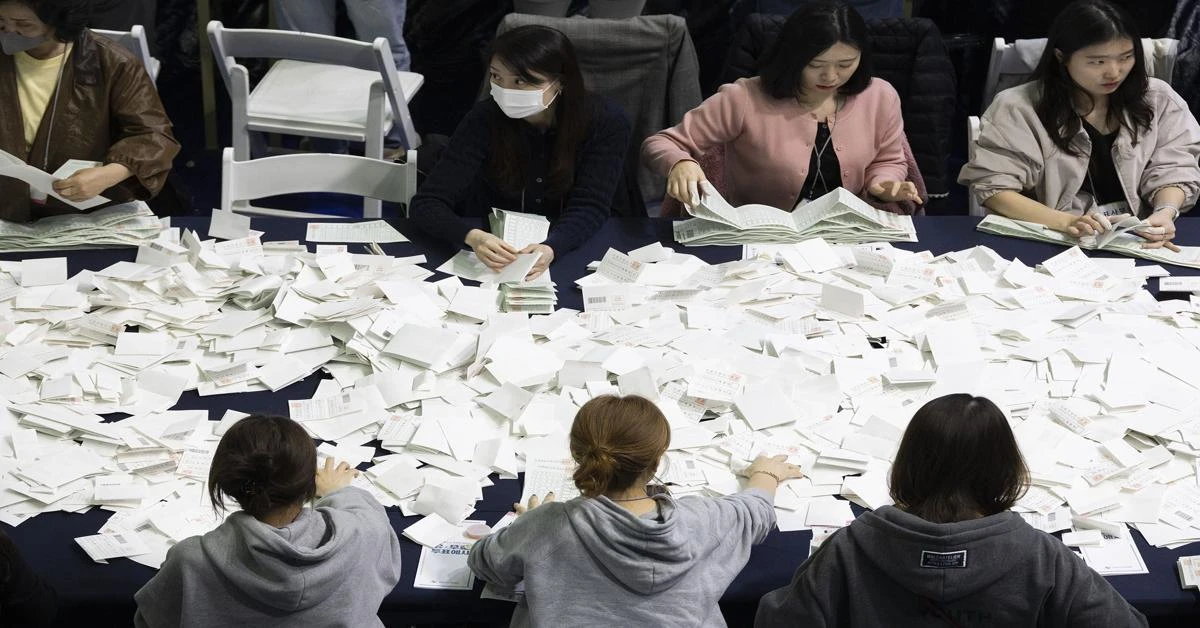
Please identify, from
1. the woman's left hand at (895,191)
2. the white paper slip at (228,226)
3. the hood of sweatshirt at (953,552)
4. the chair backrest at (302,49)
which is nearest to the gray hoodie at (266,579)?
the hood of sweatshirt at (953,552)

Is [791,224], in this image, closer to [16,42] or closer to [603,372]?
[603,372]

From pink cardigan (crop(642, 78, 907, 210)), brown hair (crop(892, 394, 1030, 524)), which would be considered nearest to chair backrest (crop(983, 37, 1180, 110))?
pink cardigan (crop(642, 78, 907, 210))

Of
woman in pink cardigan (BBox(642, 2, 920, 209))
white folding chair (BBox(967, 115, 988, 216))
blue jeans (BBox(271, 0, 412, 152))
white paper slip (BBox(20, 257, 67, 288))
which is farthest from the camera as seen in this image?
blue jeans (BBox(271, 0, 412, 152))

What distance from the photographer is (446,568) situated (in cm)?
234

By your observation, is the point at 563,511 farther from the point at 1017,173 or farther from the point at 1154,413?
the point at 1017,173

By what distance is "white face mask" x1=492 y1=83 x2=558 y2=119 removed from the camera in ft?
11.2

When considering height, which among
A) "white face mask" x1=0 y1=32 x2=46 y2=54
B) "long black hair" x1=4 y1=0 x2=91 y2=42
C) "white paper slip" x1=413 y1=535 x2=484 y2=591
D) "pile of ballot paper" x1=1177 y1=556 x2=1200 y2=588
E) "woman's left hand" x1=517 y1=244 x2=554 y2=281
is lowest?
"white paper slip" x1=413 y1=535 x2=484 y2=591

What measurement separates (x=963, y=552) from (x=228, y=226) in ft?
7.07

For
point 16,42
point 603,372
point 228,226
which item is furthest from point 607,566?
point 16,42

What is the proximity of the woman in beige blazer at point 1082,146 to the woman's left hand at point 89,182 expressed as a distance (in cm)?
239

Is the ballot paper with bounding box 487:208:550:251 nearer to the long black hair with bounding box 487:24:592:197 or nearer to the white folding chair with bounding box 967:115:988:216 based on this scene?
the long black hair with bounding box 487:24:592:197

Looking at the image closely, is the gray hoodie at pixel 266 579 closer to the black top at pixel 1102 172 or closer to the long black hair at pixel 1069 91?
the long black hair at pixel 1069 91

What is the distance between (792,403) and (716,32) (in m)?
2.66

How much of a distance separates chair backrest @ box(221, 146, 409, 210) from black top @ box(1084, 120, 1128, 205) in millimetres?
1981
